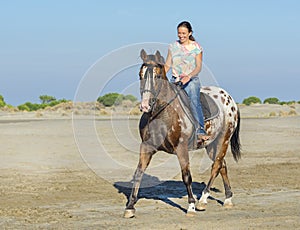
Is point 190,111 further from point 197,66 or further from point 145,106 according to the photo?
point 145,106

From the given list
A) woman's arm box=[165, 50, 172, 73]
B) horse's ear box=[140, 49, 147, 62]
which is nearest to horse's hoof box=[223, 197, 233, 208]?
woman's arm box=[165, 50, 172, 73]

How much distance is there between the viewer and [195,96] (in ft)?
32.8

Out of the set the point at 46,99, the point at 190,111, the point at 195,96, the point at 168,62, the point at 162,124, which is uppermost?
the point at 168,62

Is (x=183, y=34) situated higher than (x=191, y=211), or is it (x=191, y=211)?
(x=183, y=34)

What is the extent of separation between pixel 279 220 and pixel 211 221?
43.9 inches

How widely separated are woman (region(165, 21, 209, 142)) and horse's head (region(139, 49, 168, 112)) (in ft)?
1.90

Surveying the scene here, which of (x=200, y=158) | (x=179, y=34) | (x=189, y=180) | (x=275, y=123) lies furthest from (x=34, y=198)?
(x=275, y=123)

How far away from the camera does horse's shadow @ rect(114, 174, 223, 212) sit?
1173 cm

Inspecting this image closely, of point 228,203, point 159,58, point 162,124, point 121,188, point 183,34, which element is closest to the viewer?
point 159,58

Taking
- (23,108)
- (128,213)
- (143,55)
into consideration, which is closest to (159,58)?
(143,55)

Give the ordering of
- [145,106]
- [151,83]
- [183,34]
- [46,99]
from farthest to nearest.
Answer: [46,99]
[183,34]
[151,83]
[145,106]

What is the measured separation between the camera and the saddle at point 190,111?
9820 mm

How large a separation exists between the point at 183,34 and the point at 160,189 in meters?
4.40

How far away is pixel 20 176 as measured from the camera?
47.2ft
